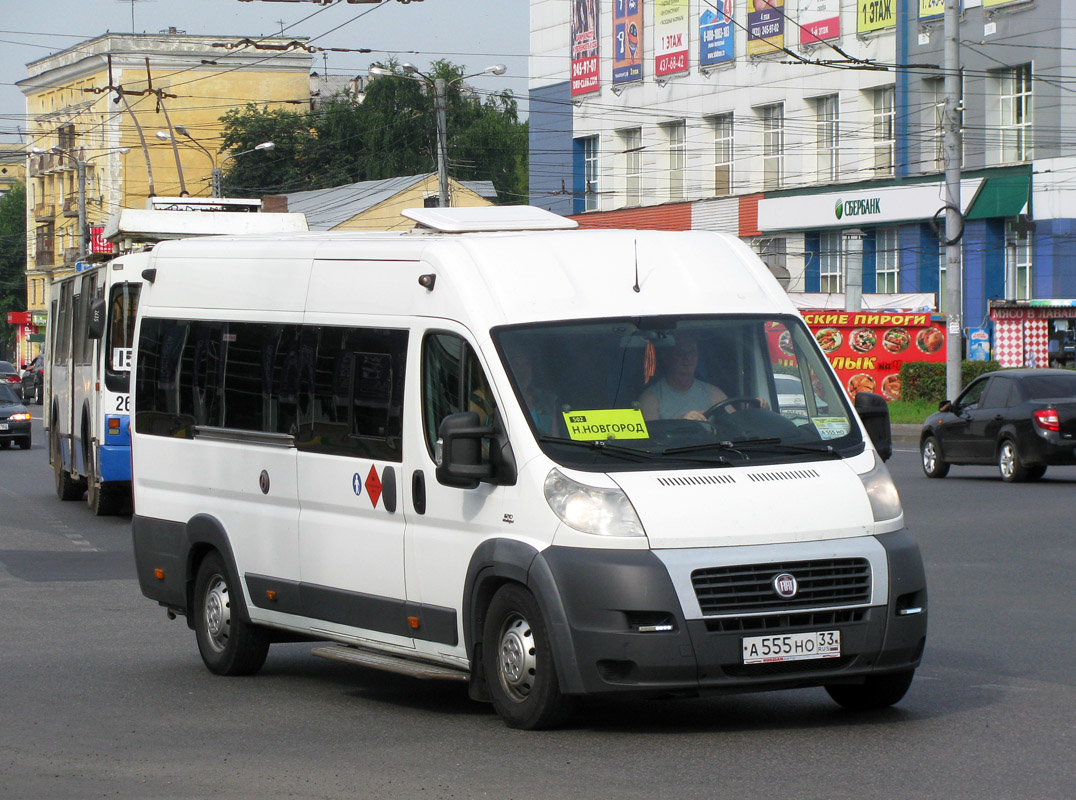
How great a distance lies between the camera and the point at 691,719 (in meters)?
8.09

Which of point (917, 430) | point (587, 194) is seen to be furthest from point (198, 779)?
point (587, 194)

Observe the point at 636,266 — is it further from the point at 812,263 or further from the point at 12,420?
the point at 812,263

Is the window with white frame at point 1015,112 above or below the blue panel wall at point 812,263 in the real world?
above

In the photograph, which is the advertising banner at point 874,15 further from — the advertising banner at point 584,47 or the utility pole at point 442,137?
the utility pole at point 442,137

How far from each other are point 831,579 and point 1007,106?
1685 inches

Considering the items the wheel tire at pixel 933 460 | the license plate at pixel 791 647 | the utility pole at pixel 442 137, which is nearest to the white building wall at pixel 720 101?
the utility pole at pixel 442 137

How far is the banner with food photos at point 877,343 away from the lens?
146ft

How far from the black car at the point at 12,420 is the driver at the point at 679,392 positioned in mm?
31882

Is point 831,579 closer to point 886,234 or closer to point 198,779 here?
point 198,779

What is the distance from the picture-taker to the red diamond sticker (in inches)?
332

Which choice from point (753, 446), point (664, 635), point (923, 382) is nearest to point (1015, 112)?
point (923, 382)

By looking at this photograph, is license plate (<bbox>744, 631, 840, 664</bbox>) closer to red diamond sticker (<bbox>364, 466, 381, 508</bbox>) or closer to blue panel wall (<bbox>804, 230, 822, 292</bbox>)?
red diamond sticker (<bbox>364, 466, 381, 508</bbox>)

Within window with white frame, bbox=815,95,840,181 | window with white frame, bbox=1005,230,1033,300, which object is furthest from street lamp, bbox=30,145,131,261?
window with white frame, bbox=1005,230,1033,300

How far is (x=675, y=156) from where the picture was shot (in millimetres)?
63000
